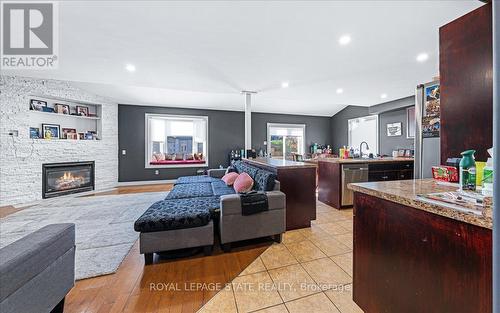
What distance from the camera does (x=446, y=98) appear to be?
4.82 ft

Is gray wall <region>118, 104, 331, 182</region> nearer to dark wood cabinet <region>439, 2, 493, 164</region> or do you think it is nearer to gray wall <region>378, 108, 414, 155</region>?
gray wall <region>378, 108, 414, 155</region>

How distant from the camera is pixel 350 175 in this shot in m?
3.53

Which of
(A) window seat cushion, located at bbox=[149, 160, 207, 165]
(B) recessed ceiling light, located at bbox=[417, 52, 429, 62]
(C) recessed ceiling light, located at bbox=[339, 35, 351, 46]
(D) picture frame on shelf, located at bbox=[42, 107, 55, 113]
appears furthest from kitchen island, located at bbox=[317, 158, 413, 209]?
(D) picture frame on shelf, located at bbox=[42, 107, 55, 113]

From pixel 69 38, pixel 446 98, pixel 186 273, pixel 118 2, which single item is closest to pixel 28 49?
pixel 69 38

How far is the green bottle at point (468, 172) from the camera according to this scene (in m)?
1.01

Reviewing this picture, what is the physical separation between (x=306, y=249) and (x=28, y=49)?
458 centimetres

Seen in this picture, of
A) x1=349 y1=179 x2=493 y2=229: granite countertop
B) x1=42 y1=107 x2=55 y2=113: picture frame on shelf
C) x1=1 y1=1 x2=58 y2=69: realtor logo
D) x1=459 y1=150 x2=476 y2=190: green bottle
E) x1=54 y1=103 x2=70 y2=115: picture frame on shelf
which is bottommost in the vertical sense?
x1=349 y1=179 x2=493 y2=229: granite countertop

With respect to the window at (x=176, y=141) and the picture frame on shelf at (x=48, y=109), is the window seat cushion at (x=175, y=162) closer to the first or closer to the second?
the window at (x=176, y=141)

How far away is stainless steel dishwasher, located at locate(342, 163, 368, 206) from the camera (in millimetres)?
3516

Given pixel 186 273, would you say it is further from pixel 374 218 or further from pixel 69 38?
pixel 69 38

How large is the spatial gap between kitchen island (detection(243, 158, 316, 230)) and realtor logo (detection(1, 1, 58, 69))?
3059 millimetres

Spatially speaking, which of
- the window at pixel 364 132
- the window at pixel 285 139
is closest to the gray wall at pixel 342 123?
the window at pixel 364 132

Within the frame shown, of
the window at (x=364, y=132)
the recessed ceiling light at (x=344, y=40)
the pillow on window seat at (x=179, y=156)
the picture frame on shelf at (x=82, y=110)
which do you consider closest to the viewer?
the recessed ceiling light at (x=344, y=40)

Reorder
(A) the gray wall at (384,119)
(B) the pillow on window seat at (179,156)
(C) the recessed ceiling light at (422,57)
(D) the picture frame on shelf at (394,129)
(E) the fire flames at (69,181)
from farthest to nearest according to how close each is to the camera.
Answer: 1. (B) the pillow on window seat at (179,156)
2. (D) the picture frame on shelf at (394,129)
3. (A) the gray wall at (384,119)
4. (E) the fire flames at (69,181)
5. (C) the recessed ceiling light at (422,57)
